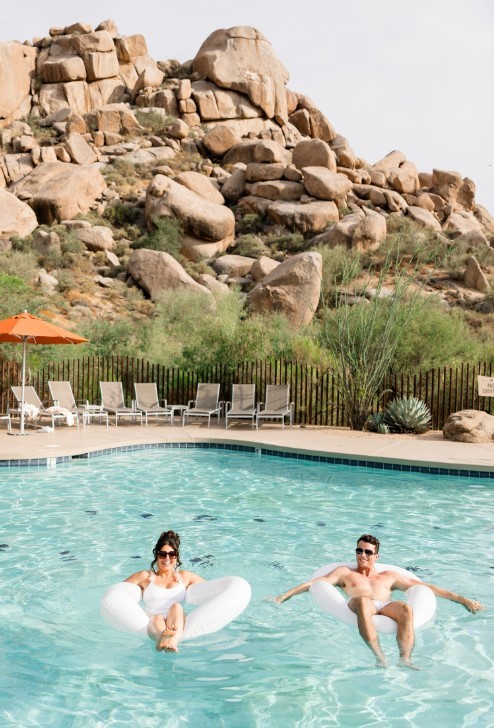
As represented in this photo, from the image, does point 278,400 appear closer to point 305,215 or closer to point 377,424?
point 377,424

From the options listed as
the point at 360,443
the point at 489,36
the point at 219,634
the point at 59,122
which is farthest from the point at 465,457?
the point at 59,122

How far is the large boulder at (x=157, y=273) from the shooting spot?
25.9m

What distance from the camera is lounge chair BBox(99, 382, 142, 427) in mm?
13820

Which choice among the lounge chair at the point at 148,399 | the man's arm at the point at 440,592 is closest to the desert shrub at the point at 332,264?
the lounge chair at the point at 148,399

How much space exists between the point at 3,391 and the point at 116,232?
1861 centimetres

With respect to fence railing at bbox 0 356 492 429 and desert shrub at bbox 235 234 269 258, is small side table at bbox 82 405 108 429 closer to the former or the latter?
fence railing at bbox 0 356 492 429

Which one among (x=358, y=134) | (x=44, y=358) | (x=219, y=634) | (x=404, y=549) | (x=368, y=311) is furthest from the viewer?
(x=358, y=134)

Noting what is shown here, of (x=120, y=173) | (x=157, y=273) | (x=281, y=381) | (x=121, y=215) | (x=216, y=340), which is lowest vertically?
(x=281, y=381)

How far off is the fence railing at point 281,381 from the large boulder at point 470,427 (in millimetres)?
1363

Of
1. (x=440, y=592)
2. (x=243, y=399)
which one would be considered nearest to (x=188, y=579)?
(x=440, y=592)

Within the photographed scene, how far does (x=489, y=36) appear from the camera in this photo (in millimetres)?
16125

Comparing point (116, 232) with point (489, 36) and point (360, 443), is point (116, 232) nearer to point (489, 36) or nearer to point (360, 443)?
point (489, 36)

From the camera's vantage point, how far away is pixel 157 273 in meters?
26.7

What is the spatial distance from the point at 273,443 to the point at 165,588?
6.86 metres
